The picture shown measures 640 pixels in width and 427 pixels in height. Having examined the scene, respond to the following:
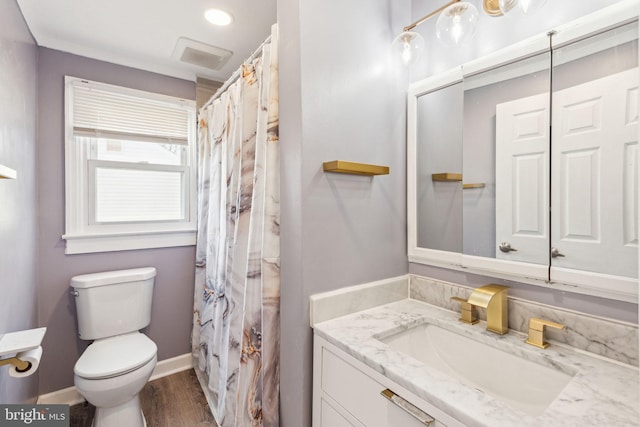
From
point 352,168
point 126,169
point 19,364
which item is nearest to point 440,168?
point 352,168

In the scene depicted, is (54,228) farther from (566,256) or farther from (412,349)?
(566,256)

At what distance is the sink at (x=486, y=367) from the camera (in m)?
0.85

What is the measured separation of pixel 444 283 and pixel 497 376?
1.31ft

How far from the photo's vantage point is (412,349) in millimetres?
1128

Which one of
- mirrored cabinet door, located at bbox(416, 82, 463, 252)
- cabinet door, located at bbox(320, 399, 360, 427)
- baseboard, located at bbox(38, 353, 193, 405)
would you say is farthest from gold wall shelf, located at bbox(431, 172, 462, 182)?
baseboard, located at bbox(38, 353, 193, 405)

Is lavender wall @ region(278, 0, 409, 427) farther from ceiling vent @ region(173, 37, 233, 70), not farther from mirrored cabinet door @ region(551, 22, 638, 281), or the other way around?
ceiling vent @ region(173, 37, 233, 70)

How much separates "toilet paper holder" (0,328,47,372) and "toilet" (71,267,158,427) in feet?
1.66

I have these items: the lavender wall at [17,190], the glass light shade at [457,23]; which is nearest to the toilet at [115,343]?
the lavender wall at [17,190]

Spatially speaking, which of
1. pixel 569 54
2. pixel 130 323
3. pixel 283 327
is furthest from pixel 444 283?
pixel 130 323

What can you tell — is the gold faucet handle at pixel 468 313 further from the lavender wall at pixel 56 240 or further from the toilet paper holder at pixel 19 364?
the lavender wall at pixel 56 240

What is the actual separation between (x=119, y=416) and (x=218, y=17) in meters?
2.31

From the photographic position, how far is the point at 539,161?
3.30 feet

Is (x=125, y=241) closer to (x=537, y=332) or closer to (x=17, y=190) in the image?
(x=17, y=190)

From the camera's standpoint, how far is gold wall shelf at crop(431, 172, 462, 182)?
4.08ft
